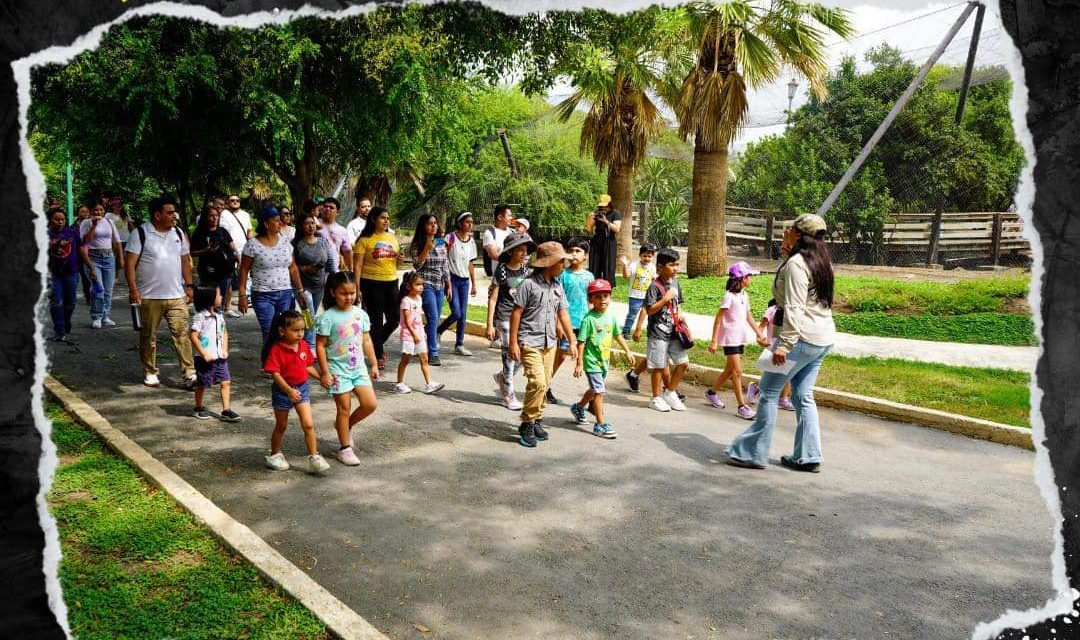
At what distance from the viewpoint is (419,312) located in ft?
25.8

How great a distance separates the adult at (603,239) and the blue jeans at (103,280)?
6.40m

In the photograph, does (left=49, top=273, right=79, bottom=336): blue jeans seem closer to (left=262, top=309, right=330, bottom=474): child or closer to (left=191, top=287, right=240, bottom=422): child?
(left=191, top=287, right=240, bottom=422): child

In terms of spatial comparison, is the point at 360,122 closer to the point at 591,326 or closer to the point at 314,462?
the point at 591,326

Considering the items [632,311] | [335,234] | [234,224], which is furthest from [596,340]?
[234,224]

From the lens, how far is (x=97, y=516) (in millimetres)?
4039

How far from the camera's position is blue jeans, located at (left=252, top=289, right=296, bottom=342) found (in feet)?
24.3

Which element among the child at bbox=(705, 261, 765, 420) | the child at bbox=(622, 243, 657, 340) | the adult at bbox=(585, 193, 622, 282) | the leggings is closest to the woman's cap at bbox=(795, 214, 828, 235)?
the child at bbox=(705, 261, 765, 420)

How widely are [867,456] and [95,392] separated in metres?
6.55

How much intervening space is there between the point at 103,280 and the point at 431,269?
4771mm

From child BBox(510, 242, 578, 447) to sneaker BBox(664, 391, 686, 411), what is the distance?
62.2 inches

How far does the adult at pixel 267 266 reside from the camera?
740 cm

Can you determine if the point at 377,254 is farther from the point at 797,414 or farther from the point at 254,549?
the point at 254,549

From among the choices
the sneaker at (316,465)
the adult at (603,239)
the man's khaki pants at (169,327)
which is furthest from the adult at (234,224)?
the sneaker at (316,465)

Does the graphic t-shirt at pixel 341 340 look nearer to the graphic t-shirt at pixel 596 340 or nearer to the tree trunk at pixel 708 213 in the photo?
the graphic t-shirt at pixel 596 340
